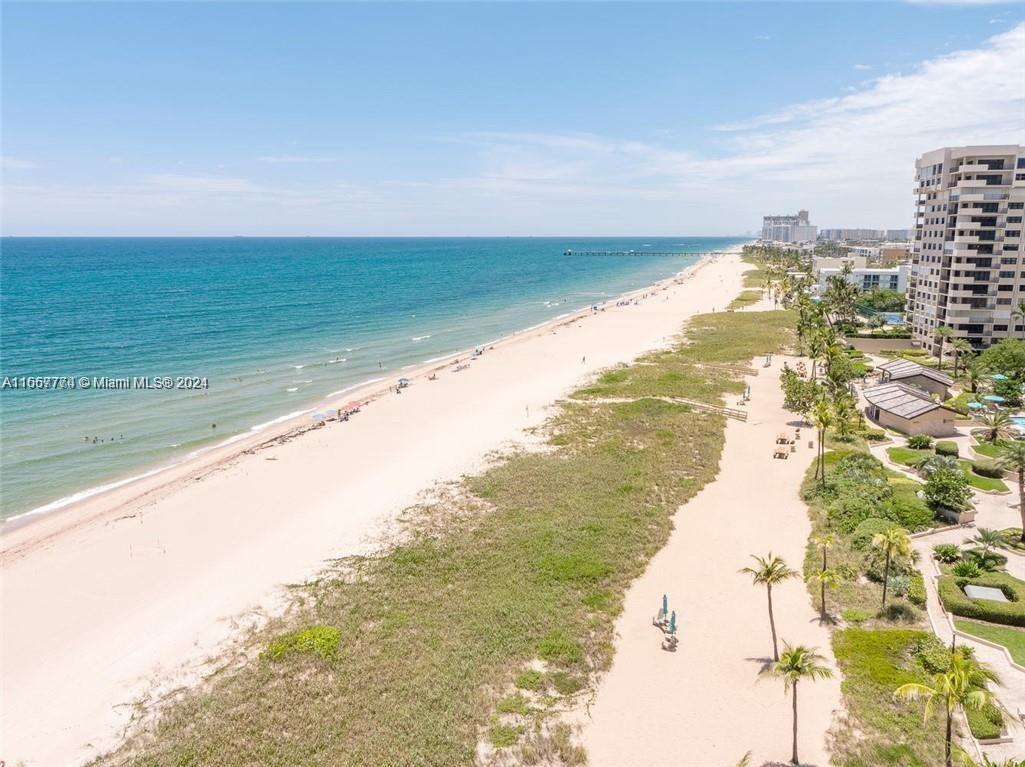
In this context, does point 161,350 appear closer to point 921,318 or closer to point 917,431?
point 917,431

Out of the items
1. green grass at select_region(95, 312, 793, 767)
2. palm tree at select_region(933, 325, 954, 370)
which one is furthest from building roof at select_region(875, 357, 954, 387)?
green grass at select_region(95, 312, 793, 767)

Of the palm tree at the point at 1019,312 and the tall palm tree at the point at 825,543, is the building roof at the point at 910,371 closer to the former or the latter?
the palm tree at the point at 1019,312

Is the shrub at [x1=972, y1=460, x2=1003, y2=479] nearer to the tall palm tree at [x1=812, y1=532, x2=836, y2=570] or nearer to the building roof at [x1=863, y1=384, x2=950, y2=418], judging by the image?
the building roof at [x1=863, y1=384, x2=950, y2=418]

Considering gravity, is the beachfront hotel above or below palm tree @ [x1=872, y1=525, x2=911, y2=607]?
above

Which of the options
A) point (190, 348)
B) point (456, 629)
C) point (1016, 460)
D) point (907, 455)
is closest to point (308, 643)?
point (456, 629)

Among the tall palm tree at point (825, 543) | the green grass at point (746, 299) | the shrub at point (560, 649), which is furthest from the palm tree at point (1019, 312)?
the shrub at point (560, 649)

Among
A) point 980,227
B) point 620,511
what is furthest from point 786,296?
point 620,511
